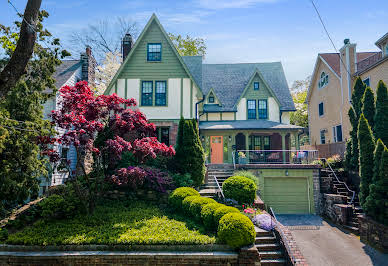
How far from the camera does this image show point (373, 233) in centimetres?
953

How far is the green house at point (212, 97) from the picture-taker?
15445mm

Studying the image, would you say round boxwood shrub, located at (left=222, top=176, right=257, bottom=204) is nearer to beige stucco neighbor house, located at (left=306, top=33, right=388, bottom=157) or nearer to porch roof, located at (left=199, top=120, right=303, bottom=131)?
porch roof, located at (left=199, top=120, right=303, bottom=131)

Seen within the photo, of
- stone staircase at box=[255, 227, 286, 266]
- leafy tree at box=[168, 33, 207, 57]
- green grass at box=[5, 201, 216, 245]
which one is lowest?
stone staircase at box=[255, 227, 286, 266]

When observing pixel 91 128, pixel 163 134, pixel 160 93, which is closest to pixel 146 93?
pixel 160 93

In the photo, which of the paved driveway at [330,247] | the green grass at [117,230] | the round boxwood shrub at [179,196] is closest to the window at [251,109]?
the paved driveway at [330,247]

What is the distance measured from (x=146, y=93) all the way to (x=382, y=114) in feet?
38.8

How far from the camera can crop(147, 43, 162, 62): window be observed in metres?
15.7

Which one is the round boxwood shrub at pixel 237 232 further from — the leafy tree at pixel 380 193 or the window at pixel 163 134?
the window at pixel 163 134

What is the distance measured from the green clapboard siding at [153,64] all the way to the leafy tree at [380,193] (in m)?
10.4

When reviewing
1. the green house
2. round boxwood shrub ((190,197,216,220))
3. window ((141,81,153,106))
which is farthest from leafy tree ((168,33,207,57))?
round boxwood shrub ((190,197,216,220))

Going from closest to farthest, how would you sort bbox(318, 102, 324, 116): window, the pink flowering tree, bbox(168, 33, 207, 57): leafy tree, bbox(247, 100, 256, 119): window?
1. the pink flowering tree
2. bbox(247, 100, 256, 119): window
3. bbox(318, 102, 324, 116): window
4. bbox(168, 33, 207, 57): leafy tree

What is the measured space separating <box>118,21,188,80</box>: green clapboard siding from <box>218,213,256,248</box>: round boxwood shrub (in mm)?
10187

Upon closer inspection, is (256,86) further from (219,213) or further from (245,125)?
(219,213)

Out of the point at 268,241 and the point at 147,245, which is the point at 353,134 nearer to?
the point at 268,241
